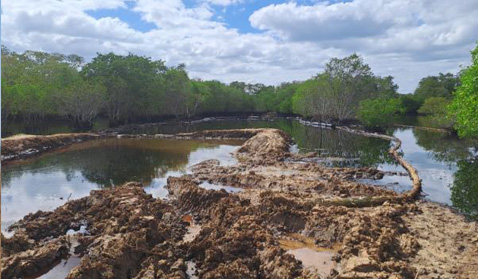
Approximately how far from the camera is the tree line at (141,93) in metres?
55.1

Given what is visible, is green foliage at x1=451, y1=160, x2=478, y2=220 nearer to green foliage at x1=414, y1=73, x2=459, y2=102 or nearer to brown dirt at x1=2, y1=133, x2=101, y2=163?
brown dirt at x1=2, y1=133, x2=101, y2=163

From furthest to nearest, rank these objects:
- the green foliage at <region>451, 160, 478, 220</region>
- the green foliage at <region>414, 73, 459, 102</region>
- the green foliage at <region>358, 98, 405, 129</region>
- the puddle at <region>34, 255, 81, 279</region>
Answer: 1. the green foliage at <region>414, 73, 459, 102</region>
2. the green foliage at <region>358, 98, 405, 129</region>
3. the green foliage at <region>451, 160, 478, 220</region>
4. the puddle at <region>34, 255, 81, 279</region>

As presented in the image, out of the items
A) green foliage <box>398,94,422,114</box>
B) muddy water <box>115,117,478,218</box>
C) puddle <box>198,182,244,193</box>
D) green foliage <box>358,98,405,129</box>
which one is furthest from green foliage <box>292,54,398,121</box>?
puddle <box>198,182,244,193</box>

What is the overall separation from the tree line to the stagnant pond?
8.99 meters

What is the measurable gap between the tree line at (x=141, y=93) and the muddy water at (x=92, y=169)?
39.2 feet

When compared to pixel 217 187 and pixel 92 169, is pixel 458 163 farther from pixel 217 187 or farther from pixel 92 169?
pixel 92 169

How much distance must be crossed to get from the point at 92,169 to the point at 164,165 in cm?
569

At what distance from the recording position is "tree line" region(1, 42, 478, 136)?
181 feet

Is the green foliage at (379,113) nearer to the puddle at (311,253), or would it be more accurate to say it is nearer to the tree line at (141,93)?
the tree line at (141,93)

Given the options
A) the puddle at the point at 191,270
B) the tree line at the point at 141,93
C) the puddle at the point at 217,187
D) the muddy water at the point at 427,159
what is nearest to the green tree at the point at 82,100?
the tree line at the point at 141,93

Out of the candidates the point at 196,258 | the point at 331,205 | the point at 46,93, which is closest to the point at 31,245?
the point at 196,258

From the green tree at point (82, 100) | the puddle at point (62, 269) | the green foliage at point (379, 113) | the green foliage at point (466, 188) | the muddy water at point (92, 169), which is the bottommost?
the green foliage at point (466, 188)

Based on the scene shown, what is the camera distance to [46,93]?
5475cm

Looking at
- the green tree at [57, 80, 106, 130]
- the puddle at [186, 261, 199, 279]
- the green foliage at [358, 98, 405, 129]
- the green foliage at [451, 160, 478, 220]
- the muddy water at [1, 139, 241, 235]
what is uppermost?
the green tree at [57, 80, 106, 130]
